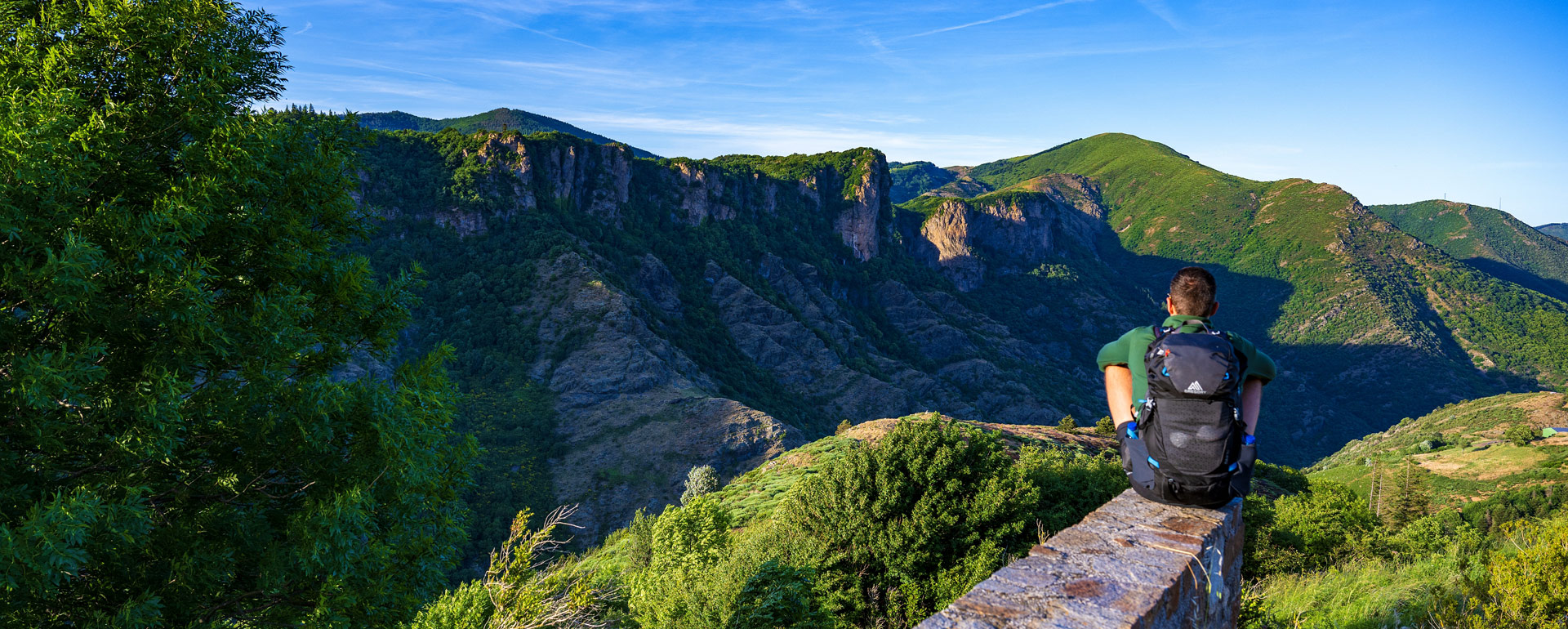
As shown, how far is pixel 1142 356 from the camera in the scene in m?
4.38

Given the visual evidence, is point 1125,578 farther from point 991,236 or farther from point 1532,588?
point 991,236

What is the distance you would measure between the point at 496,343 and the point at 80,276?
7015cm

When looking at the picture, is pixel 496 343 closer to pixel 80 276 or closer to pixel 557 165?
pixel 557 165

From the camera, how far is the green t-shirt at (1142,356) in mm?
4277

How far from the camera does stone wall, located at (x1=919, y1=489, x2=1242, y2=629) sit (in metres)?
3.32

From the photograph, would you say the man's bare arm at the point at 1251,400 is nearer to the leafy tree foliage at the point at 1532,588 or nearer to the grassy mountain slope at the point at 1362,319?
the leafy tree foliage at the point at 1532,588

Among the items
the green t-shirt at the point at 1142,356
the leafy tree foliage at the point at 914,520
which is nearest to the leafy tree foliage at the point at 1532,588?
the green t-shirt at the point at 1142,356

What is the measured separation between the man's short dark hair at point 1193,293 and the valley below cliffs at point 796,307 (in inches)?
382

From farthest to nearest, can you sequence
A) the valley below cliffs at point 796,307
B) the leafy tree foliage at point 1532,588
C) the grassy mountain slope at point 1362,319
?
the grassy mountain slope at point 1362,319
the valley below cliffs at point 796,307
the leafy tree foliage at point 1532,588

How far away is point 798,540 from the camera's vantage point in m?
Answer: 11.6

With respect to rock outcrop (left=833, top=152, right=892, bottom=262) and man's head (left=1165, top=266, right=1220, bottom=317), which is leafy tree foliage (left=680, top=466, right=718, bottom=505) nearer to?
man's head (left=1165, top=266, right=1220, bottom=317)

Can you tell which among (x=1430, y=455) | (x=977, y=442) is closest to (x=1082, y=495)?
(x=977, y=442)

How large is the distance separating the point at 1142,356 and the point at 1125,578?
146 centimetres

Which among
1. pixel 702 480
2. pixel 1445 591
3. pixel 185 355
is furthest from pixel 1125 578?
pixel 702 480
